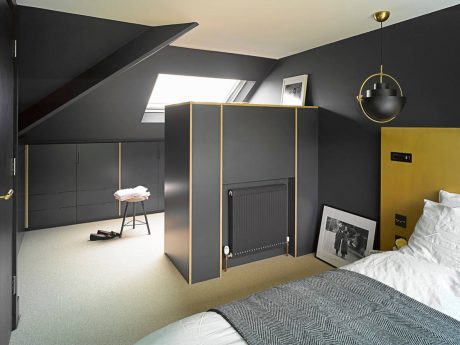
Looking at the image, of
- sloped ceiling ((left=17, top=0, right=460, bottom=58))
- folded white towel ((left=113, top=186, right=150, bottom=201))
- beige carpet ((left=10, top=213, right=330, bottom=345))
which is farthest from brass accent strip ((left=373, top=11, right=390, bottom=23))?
folded white towel ((left=113, top=186, right=150, bottom=201))

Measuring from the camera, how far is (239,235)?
346 centimetres

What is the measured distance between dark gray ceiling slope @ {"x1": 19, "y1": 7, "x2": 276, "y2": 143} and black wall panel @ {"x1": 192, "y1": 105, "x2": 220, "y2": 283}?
1.05 m

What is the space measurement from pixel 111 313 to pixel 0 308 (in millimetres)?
883

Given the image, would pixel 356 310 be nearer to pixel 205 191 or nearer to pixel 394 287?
pixel 394 287

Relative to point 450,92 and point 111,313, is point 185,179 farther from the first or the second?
point 450,92

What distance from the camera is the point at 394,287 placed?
1848mm

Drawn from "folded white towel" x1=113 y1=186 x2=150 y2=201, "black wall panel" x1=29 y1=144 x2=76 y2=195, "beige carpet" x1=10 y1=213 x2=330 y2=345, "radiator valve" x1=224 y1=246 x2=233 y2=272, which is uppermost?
"black wall panel" x1=29 y1=144 x2=76 y2=195

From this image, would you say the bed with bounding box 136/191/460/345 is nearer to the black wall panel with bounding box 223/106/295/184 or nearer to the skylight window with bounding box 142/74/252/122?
the black wall panel with bounding box 223/106/295/184

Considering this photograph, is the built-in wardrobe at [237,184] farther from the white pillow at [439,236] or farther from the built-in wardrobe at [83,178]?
the built-in wardrobe at [83,178]

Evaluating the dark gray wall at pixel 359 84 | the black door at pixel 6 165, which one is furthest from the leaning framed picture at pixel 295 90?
the black door at pixel 6 165

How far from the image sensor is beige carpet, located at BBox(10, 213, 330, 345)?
244 cm

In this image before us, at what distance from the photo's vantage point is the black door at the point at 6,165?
6.35 ft

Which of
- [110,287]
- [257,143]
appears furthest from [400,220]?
[110,287]

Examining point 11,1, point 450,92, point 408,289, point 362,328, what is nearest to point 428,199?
point 450,92
